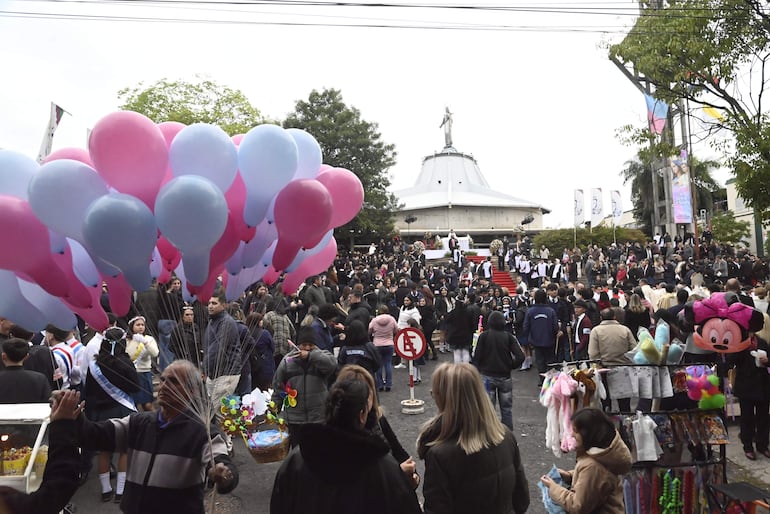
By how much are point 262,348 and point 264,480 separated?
1983 mm

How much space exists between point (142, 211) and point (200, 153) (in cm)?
61

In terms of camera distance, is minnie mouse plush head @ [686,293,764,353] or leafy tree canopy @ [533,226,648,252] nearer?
minnie mouse plush head @ [686,293,764,353]

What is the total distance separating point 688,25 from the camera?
9.94 m

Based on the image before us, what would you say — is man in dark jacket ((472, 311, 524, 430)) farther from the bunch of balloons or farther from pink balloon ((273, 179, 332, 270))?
pink balloon ((273, 179, 332, 270))

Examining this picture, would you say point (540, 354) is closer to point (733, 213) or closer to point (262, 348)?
point (262, 348)

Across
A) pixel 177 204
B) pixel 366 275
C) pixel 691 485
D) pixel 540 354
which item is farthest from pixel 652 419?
pixel 366 275

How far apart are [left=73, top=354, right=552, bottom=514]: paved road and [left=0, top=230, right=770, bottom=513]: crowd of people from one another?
0.86 ft

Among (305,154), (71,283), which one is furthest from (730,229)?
(71,283)

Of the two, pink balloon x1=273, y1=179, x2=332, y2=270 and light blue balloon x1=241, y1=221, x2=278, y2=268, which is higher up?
pink balloon x1=273, y1=179, x2=332, y2=270

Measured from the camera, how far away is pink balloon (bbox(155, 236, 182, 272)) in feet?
15.8

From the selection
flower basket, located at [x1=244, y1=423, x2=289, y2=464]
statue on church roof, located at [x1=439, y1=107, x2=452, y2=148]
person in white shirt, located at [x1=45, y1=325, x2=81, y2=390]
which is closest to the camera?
flower basket, located at [x1=244, y1=423, x2=289, y2=464]

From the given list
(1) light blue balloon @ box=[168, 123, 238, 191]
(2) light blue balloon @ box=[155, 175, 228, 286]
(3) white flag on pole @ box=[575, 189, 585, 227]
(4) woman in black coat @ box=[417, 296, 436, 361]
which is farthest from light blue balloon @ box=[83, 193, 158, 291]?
(3) white flag on pole @ box=[575, 189, 585, 227]

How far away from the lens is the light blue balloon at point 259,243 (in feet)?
16.1

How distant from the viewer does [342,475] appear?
2.39m
